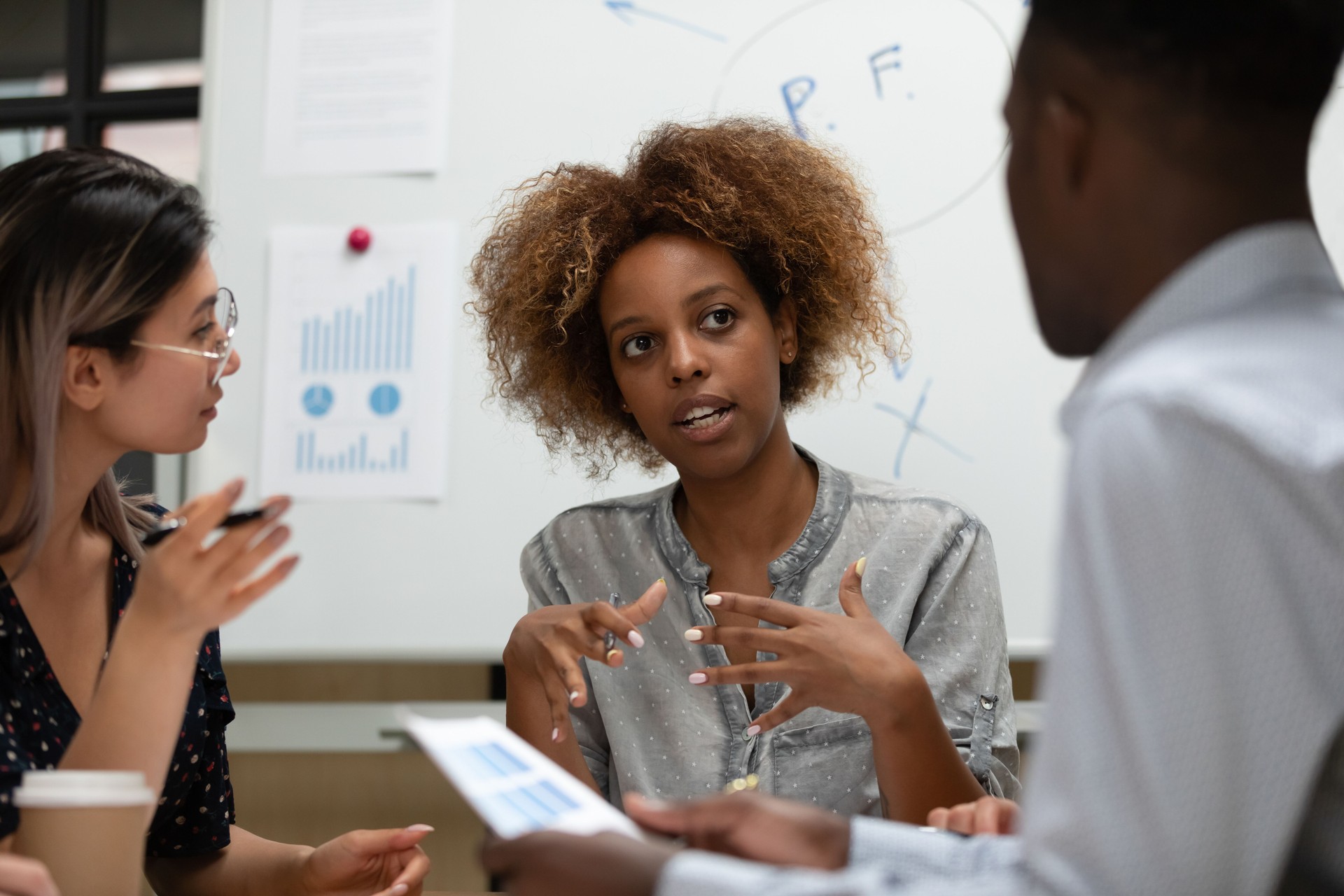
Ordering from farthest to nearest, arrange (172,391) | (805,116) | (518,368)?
1. (805,116)
2. (518,368)
3. (172,391)

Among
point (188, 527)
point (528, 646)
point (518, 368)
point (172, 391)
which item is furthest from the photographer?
point (518, 368)

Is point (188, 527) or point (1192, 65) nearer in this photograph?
point (1192, 65)

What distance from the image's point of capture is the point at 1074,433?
2.12 feet

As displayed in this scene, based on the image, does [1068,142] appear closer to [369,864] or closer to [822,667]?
[822,667]

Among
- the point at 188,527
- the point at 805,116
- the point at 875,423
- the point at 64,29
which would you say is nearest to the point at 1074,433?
the point at 188,527

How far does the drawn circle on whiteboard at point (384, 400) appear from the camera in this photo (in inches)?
81.6

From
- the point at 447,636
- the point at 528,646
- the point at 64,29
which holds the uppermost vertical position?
the point at 64,29

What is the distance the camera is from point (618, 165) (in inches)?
80.4

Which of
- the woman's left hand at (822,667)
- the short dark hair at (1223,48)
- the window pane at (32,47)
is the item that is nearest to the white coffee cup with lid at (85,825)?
the woman's left hand at (822,667)

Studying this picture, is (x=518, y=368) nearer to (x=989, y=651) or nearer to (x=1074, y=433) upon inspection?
(x=989, y=651)

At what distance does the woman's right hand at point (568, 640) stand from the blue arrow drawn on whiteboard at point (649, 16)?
3.63 feet

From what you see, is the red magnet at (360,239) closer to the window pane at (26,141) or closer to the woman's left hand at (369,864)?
the window pane at (26,141)

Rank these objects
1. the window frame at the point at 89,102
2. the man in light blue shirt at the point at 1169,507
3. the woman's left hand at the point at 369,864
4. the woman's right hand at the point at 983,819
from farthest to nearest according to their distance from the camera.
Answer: the window frame at the point at 89,102 < the woman's left hand at the point at 369,864 < the woman's right hand at the point at 983,819 < the man in light blue shirt at the point at 1169,507

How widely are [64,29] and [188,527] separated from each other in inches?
86.4
